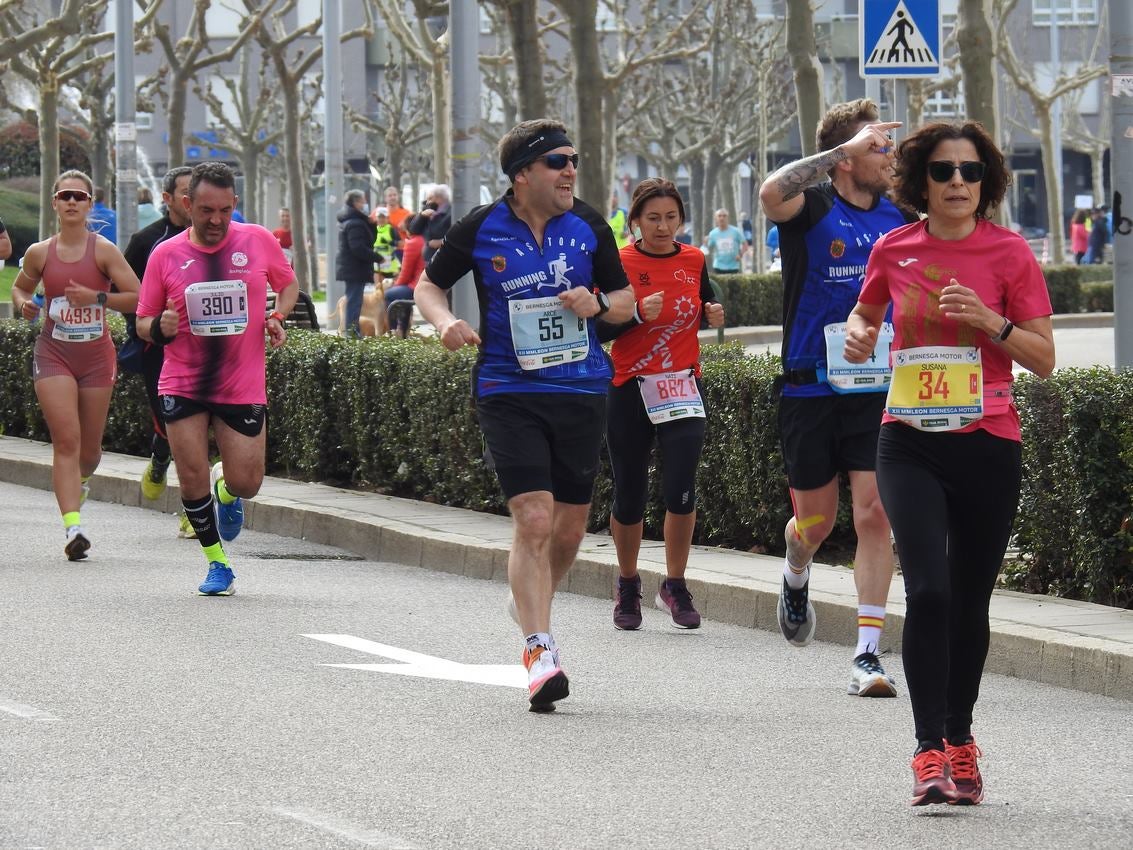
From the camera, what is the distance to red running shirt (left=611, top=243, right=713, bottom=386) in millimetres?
8797

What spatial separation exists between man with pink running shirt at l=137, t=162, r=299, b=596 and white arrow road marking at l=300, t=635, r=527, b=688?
1673 millimetres

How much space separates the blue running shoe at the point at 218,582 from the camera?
9742 mm

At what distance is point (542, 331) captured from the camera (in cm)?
721

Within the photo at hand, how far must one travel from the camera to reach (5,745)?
629 centimetres

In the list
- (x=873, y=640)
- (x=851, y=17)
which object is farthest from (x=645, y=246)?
(x=851, y=17)

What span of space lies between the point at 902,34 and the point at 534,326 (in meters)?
5.57

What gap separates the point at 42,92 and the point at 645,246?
2723cm

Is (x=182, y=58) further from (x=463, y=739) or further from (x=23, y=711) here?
(x=463, y=739)

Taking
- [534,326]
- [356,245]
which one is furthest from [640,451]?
[356,245]

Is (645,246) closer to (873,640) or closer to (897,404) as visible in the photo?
(873,640)

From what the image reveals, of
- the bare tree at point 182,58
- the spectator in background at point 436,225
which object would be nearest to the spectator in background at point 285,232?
the bare tree at point 182,58

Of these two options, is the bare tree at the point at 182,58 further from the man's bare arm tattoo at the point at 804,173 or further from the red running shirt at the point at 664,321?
the man's bare arm tattoo at the point at 804,173

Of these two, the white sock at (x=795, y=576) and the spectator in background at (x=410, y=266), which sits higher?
the spectator in background at (x=410, y=266)

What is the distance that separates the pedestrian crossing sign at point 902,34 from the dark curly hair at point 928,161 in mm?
6420
